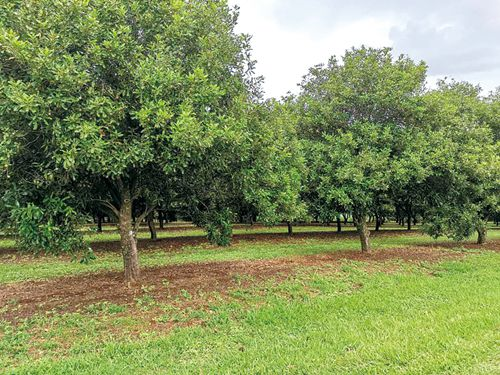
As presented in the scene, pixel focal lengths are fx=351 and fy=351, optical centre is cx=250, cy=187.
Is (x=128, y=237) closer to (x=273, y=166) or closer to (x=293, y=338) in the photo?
(x=273, y=166)

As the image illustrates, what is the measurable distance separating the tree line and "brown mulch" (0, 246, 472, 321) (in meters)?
0.83

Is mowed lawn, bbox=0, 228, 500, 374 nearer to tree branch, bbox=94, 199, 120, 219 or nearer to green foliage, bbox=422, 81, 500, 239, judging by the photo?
tree branch, bbox=94, 199, 120, 219

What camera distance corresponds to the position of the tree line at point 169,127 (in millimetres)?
5199

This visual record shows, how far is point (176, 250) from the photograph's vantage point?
1596 cm

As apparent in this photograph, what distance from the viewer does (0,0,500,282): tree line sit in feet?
17.1

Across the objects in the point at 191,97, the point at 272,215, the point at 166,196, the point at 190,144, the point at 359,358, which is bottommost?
the point at 359,358

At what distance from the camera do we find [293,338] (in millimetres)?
5312

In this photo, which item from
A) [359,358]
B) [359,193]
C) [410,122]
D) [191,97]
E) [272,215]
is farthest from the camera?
[410,122]

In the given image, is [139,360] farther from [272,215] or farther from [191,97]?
[272,215]

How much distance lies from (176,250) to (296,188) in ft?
23.8

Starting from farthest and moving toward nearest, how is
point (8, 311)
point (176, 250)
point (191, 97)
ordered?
point (176, 250) < point (8, 311) < point (191, 97)

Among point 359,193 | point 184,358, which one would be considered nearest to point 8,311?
point 184,358

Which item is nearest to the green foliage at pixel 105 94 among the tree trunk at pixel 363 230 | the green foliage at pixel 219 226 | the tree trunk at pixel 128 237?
the tree trunk at pixel 128 237

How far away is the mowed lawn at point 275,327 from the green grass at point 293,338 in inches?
0.7
